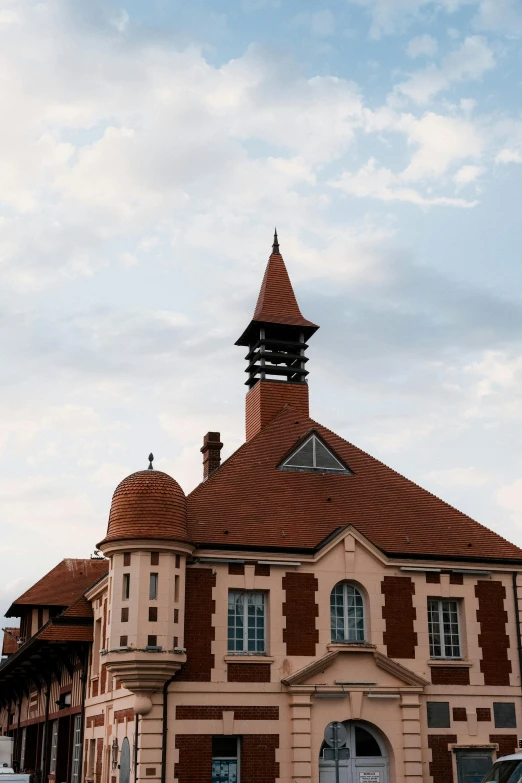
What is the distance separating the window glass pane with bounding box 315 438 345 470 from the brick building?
0.06m

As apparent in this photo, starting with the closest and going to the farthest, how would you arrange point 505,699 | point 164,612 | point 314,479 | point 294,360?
point 164,612, point 505,699, point 314,479, point 294,360

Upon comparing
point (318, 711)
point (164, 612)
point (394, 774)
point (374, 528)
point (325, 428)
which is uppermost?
point (325, 428)

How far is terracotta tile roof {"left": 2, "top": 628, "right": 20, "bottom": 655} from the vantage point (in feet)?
170

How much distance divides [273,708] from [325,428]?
32.1 ft

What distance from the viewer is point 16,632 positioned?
5319 centimetres

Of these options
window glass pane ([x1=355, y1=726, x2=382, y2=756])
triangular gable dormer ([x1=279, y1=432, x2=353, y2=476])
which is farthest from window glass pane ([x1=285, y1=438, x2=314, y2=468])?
window glass pane ([x1=355, y1=726, x2=382, y2=756])

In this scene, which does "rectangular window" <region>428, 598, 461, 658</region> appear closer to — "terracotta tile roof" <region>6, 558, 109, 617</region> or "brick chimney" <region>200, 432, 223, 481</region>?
"brick chimney" <region>200, 432, 223, 481</region>

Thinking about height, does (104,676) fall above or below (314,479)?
below

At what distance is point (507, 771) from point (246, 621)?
31.2ft

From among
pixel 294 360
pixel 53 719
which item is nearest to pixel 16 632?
pixel 53 719

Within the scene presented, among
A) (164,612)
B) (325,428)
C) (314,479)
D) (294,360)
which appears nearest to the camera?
(164,612)

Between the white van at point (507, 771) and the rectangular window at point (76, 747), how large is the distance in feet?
56.6

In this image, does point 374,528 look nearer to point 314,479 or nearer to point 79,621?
point 314,479

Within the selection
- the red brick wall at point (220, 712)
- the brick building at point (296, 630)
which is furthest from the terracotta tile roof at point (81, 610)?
the red brick wall at point (220, 712)
